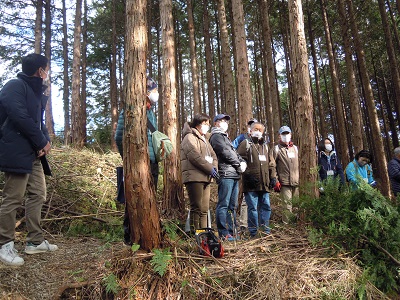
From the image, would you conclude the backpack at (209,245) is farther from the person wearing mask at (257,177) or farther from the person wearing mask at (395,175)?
the person wearing mask at (395,175)

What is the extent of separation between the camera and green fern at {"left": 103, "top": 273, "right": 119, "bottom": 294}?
2.81m

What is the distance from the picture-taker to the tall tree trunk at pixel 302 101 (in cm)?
528

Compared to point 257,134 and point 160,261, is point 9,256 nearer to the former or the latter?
A: point 160,261

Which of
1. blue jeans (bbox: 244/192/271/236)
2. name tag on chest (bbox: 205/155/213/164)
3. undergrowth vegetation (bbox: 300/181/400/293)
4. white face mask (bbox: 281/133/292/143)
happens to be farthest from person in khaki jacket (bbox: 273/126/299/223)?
undergrowth vegetation (bbox: 300/181/400/293)

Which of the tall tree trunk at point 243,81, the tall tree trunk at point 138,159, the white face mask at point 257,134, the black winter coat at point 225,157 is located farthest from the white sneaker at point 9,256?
the tall tree trunk at point 243,81

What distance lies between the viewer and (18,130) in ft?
11.4

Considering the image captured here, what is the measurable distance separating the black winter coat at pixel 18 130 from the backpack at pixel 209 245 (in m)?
2.07

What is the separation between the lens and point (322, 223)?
421cm

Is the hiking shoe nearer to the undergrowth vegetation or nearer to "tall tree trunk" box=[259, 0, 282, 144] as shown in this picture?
the undergrowth vegetation

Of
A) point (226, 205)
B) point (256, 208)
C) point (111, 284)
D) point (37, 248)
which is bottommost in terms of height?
point (111, 284)

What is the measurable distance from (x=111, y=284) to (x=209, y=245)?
1.13m

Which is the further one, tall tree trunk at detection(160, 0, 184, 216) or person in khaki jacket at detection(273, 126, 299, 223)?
tall tree trunk at detection(160, 0, 184, 216)

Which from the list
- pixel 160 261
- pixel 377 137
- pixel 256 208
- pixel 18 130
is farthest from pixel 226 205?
pixel 377 137

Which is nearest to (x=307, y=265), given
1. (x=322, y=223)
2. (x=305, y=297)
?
(x=305, y=297)
